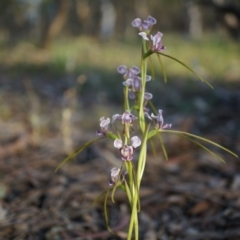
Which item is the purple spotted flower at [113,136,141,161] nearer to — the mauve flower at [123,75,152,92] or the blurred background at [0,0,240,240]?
the mauve flower at [123,75,152,92]

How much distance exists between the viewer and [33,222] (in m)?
1.40

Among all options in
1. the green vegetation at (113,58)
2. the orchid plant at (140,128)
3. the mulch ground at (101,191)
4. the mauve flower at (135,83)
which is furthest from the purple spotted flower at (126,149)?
the green vegetation at (113,58)

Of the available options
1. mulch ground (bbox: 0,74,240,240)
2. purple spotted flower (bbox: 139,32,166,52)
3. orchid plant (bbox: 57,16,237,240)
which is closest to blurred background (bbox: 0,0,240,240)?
mulch ground (bbox: 0,74,240,240)

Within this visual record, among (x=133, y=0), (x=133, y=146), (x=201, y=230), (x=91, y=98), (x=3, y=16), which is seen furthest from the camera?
(x=133, y=0)

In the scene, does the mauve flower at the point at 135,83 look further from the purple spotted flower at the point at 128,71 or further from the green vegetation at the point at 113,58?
the green vegetation at the point at 113,58

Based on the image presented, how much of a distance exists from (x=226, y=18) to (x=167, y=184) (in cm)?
430

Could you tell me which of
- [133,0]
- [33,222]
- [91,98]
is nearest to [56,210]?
[33,222]

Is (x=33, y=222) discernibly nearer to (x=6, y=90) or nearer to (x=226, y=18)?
(x=6, y=90)

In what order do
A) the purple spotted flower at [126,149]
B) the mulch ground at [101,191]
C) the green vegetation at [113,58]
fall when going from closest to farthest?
the purple spotted flower at [126,149], the mulch ground at [101,191], the green vegetation at [113,58]

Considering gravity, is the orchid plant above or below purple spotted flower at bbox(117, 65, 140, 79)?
below

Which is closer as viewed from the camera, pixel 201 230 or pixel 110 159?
pixel 201 230

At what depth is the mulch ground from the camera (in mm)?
1383

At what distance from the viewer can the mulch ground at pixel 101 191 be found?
1.38 metres

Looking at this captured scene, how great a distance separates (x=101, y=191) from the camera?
176cm
